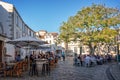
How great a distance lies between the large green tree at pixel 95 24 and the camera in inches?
1756

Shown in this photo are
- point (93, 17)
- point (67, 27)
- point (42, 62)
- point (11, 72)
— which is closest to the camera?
point (11, 72)

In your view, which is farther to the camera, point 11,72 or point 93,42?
point 93,42

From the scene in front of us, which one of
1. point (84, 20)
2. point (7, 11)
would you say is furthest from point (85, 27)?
point (7, 11)

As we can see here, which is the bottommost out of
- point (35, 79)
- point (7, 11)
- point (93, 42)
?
point (35, 79)

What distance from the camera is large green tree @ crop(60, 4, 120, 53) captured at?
4459 centimetres

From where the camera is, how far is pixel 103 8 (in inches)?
1790

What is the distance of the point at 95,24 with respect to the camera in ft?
147

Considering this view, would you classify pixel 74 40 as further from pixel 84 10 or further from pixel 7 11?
pixel 7 11

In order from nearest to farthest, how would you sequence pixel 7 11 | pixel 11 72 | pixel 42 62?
pixel 11 72 → pixel 42 62 → pixel 7 11

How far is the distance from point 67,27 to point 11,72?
29992 mm

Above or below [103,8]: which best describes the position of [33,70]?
below

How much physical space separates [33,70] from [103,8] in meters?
28.1

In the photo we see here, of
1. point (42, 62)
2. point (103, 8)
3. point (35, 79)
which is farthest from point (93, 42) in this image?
point (35, 79)

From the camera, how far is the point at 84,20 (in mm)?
45094
